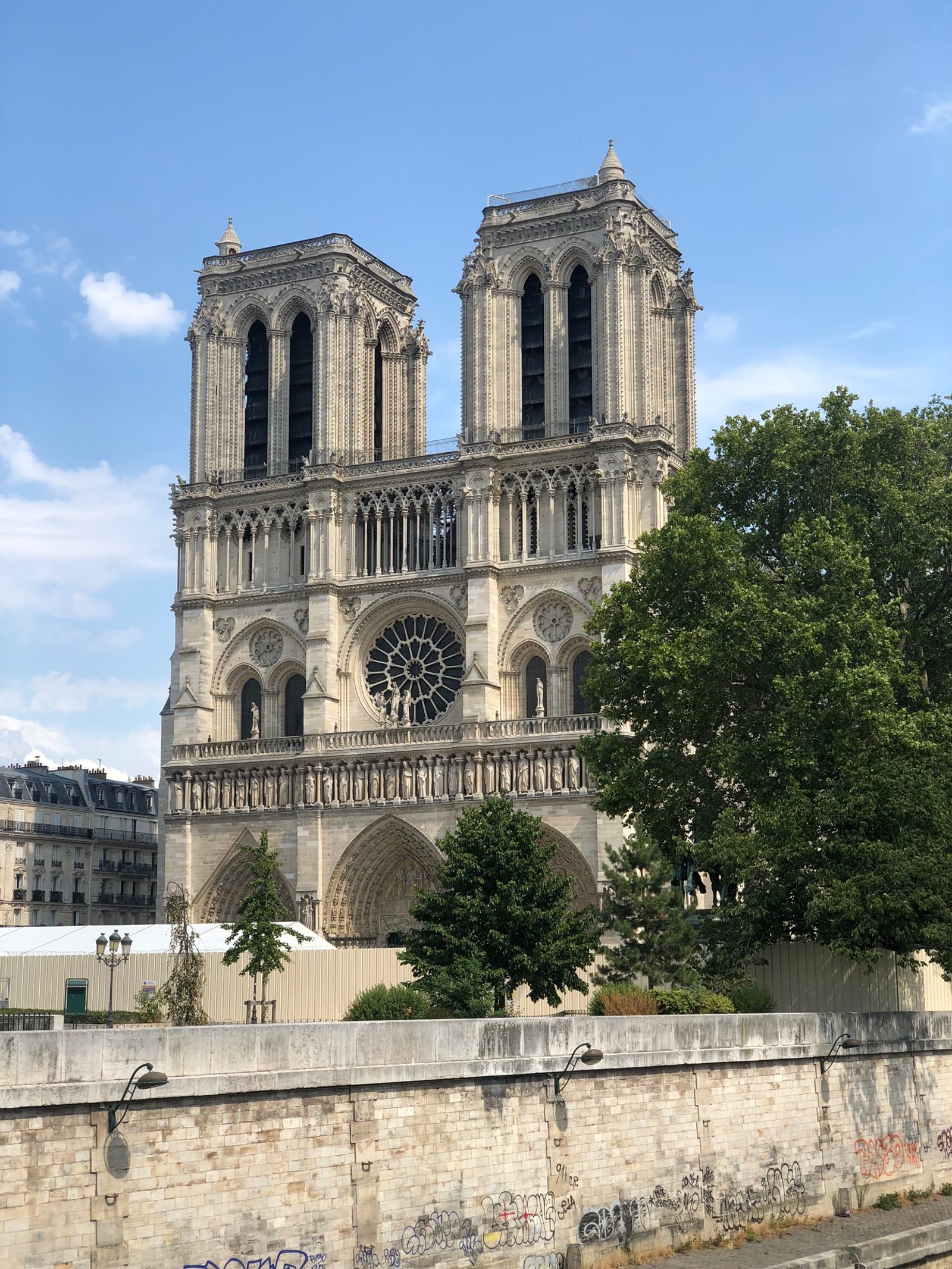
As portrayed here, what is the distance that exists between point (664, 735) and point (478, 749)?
56.5ft

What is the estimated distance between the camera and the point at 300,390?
180 ft

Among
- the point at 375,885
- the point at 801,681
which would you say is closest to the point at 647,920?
the point at 801,681

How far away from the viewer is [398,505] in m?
51.2

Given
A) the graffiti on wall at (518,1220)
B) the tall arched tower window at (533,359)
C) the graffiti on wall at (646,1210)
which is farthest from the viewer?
the tall arched tower window at (533,359)

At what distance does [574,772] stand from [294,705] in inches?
413

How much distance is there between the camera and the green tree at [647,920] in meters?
31.1

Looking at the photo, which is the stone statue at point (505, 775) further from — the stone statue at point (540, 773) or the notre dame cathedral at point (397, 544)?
the stone statue at point (540, 773)

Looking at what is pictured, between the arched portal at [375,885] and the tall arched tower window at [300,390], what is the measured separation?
13.1m

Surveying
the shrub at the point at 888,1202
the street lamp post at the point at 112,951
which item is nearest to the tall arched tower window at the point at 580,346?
the street lamp post at the point at 112,951

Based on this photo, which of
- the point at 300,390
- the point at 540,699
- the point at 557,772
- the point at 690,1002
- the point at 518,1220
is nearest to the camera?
the point at 518,1220

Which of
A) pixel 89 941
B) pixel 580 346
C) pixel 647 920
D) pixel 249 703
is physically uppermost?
pixel 580 346

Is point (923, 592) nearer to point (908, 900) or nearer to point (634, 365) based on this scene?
point (908, 900)

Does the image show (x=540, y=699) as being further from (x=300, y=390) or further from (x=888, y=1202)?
(x=888, y=1202)

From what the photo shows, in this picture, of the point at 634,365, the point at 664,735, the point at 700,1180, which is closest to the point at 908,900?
the point at 700,1180
